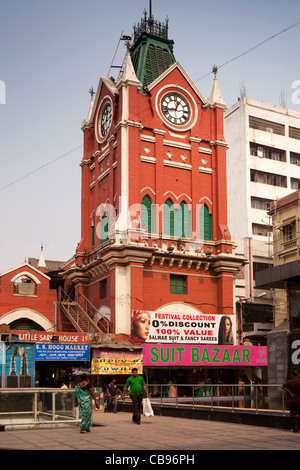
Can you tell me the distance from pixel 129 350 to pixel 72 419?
18.1 meters

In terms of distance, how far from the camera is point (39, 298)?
45.3 m

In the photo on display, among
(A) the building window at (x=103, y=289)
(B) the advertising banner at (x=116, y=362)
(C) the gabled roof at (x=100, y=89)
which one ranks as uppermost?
(C) the gabled roof at (x=100, y=89)

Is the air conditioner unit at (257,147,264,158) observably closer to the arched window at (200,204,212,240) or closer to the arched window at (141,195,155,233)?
the arched window at (200,204,212,240)

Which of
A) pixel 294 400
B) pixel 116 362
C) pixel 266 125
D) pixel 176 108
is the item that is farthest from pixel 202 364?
pixel 266 125

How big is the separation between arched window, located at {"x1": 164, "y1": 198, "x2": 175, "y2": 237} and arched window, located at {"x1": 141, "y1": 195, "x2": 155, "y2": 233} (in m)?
1.13

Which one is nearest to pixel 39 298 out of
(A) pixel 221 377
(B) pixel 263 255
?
(A) pixel 221 377

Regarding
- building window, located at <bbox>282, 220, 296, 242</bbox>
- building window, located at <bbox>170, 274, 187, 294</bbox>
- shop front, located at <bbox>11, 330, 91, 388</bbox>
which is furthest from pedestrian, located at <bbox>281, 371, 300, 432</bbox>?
building window, located at <bbox>282, 220, 296, 242</bbox>

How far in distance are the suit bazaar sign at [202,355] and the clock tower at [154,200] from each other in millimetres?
3141

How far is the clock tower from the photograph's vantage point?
41.6 metres

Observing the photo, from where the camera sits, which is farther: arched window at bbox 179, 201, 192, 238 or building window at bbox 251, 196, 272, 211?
building window at bbox 251, 196, 272, 211

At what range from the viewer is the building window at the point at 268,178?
66.1 metres

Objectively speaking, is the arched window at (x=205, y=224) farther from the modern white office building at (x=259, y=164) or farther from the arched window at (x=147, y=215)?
the modern white office building at (x=259, y=164)

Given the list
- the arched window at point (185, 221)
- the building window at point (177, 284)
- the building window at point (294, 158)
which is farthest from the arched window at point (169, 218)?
the building window at point (294, 158)
